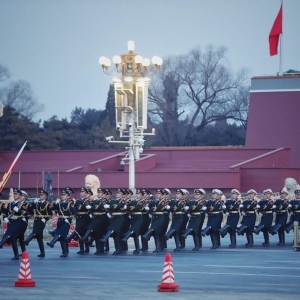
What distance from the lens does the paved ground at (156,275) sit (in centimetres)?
1523

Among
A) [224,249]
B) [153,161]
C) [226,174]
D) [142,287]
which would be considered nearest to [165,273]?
[142,287]

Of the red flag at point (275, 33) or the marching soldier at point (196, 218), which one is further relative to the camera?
the red flag at point (275, 33)

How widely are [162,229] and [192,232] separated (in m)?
0.85

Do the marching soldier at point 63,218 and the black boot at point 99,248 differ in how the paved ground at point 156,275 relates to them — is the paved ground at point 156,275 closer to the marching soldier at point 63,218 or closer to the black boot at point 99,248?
the black boot at point 99,248

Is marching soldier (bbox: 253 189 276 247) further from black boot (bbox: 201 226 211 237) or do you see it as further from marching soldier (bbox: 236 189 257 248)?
black boot (bbox: 201 226 211 237)

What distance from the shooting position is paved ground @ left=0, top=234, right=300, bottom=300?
15234mm

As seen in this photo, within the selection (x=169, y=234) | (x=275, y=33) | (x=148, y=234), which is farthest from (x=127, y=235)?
(x=275, y=33)

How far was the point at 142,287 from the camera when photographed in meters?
16.2

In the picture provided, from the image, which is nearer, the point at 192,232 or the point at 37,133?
the point at 192,232

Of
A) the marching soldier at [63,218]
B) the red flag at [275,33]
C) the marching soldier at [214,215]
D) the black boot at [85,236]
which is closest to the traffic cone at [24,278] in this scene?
the marching soldier at [63,218]

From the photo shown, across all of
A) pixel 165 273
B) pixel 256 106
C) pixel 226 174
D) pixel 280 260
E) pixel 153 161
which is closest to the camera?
pixel 165 273

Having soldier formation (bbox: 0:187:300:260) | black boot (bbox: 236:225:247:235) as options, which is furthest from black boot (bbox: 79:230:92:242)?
black boot (bbox: 236:225:247:235)

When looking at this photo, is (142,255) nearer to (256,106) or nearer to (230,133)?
(256,106)

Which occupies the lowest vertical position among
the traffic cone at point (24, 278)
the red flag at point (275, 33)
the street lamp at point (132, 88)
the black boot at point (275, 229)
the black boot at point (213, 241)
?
the black boot at point (213, 241)
